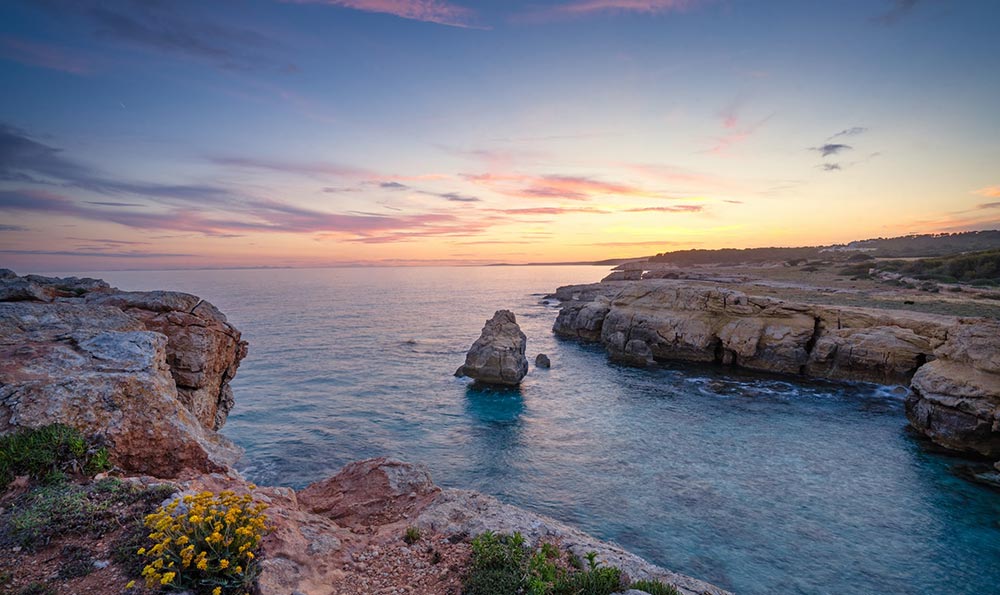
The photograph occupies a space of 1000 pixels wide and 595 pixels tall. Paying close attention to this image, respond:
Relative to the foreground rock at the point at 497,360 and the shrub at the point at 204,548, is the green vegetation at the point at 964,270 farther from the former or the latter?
the shrub at the point at 204,548

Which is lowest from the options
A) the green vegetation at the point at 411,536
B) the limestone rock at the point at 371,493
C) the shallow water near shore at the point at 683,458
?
the shallow water near shore at the point at 683,458

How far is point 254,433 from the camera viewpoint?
27109 millimetres

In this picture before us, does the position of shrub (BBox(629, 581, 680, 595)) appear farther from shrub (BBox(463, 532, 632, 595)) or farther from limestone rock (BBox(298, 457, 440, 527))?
limestone rock (BBox(298, 457, 440, 527))

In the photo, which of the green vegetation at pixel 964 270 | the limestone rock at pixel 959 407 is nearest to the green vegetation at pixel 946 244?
the green vegetation at pixel 964 270

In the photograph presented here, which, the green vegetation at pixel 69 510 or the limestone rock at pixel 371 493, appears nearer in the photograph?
the green vegetation at pixel 69 510

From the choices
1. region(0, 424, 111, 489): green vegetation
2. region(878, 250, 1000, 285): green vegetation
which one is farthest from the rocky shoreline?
region(878, 250, 1000, 285): green vegetation

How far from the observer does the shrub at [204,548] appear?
5559 mm

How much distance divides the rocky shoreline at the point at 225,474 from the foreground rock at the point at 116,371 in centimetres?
3

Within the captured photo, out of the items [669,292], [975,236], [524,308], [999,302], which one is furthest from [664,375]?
[975,236]

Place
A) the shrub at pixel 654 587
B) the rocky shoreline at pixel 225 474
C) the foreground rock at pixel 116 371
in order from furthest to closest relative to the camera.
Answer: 1. the foreground rock at pixel 116 371
2. the rocky shoreline at pixel 225 474
3. the shrub at pixel 654 587

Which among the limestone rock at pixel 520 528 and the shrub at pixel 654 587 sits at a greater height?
the shrub at pixel 654 587

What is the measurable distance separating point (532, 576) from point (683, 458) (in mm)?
20149

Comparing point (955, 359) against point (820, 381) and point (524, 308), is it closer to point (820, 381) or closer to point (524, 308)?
point (820, 381)

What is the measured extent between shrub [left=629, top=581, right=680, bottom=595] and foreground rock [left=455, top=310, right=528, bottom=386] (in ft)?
96.3
